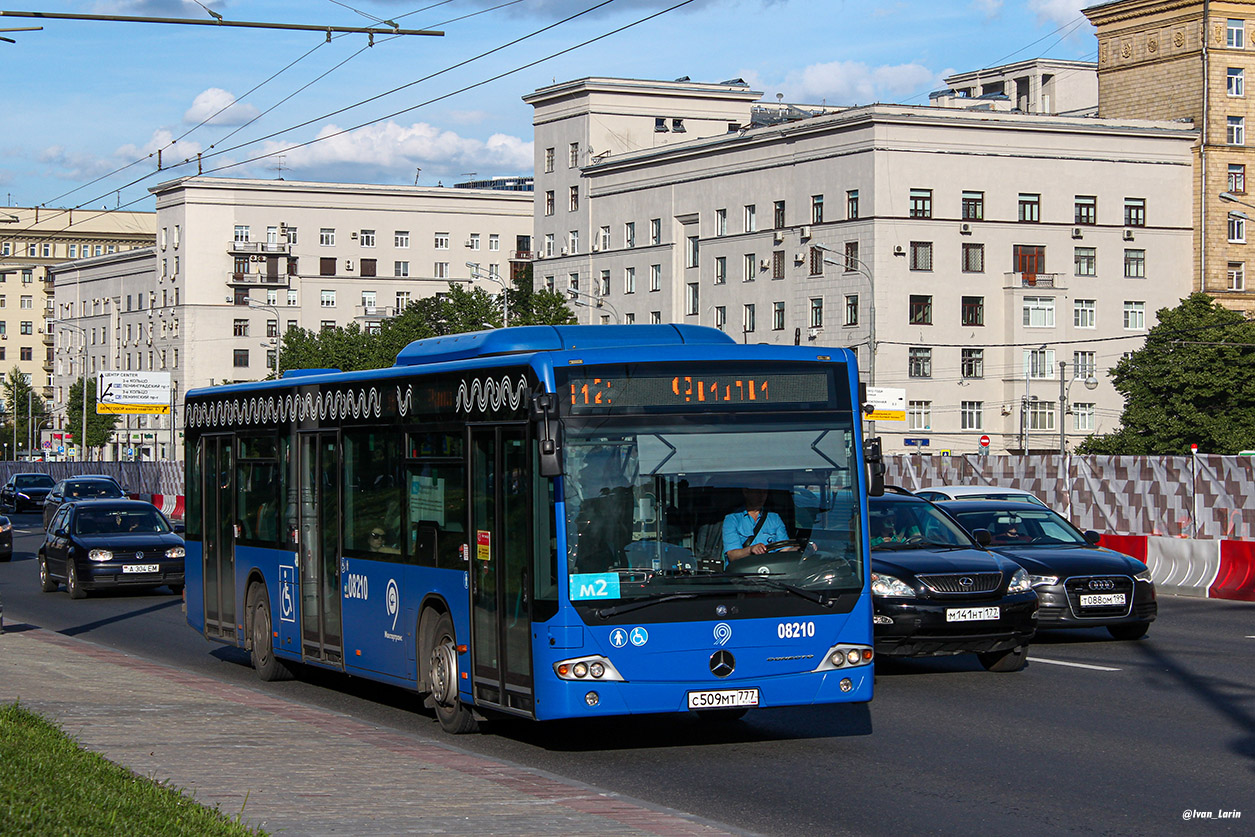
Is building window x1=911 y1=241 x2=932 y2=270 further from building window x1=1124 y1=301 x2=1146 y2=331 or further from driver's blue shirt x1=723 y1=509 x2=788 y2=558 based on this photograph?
driver's blue shirt x1=723 y1=509 x2=788 y2=558

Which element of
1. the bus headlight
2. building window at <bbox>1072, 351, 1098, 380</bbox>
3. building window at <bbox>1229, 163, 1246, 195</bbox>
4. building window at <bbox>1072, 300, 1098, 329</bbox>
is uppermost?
building window at <bbox>1229, 163, 1246, 195</bbox>

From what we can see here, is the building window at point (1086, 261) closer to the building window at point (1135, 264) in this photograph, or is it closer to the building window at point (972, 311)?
the building window at point (1135, 264)

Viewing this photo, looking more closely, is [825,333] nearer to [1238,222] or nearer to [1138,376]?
[1138,376]

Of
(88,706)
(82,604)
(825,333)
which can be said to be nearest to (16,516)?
(825,333)

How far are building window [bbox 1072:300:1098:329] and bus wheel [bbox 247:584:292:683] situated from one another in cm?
7244

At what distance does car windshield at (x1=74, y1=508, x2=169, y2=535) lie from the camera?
28.6 metres

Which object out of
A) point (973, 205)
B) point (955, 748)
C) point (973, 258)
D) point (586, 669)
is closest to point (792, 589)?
point (586, 669)

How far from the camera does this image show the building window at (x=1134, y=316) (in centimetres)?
8575

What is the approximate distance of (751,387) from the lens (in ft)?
37.3

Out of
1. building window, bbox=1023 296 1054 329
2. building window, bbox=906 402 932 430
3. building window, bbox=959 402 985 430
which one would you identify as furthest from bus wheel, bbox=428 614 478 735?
building window, bbox=1023 296 1054 329

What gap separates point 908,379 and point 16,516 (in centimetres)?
3887

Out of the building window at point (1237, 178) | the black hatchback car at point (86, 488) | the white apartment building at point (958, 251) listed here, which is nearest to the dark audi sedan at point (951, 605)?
the black hatchback car at point (86, 488)

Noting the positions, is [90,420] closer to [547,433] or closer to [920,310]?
[920,310]

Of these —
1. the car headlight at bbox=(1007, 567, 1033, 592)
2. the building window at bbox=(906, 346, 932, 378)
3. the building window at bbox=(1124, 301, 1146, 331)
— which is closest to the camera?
the car headlight at bbox=(1007, 567, 1033, 592)
